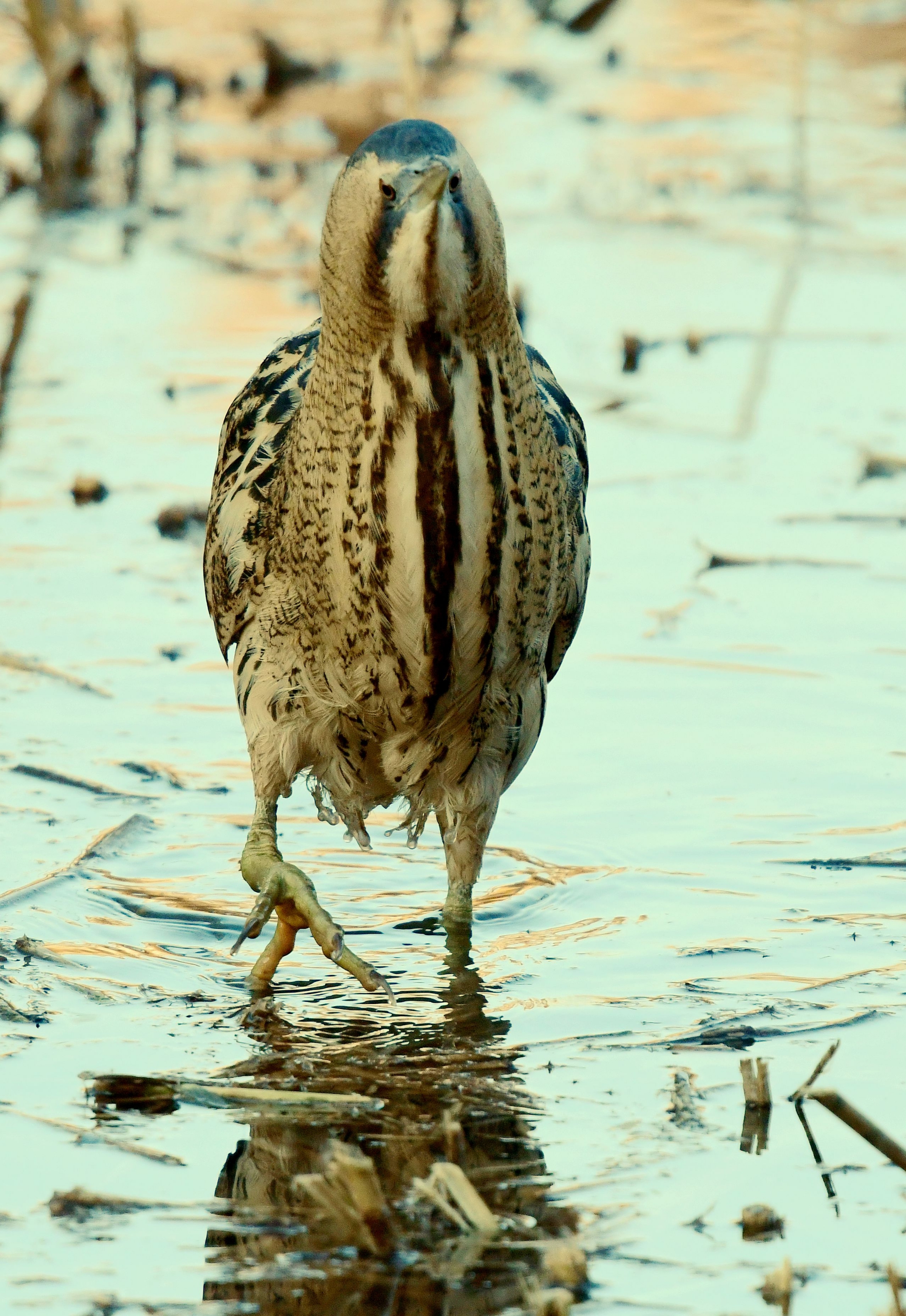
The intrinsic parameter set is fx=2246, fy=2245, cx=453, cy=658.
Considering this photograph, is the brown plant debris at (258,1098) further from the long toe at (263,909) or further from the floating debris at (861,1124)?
the floating debris at (861,1124)

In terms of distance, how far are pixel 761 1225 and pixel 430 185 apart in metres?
1.52

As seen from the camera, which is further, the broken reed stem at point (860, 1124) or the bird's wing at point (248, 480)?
the bird's wing at point (248, 480)

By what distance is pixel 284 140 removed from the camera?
12305mm

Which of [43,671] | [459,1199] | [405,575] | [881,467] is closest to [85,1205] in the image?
[459,1199]

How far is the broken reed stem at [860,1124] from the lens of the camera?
2590 mm

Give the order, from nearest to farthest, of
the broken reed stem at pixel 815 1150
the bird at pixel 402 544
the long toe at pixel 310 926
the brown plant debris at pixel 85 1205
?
1. the brown plant debris at pixel 85 1205
2. the broken reed stem at pixel 815 1150
3. the bird at pixel 402 544
4. the long toe at pixel 310 926

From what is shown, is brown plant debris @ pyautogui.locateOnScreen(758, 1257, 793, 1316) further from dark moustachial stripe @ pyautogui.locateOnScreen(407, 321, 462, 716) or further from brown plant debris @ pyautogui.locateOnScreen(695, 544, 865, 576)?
brown plant debris @ pyautogui.locateOnScreen(695, 544, 865, 576)

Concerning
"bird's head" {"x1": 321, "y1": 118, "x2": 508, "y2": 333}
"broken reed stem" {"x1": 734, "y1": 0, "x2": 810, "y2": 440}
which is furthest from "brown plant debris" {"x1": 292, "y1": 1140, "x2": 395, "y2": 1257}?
"broken reed stem" {"x1": 734, "y1": 0, "x2": 810, "y2": 440}

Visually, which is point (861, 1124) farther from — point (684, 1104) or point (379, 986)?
point (379, 986)

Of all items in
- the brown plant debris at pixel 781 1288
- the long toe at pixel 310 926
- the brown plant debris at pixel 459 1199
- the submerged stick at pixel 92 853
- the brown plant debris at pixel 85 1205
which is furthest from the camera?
the submerged stick at pixel 92 853

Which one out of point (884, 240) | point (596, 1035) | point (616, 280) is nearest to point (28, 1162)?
point (596, 1035)

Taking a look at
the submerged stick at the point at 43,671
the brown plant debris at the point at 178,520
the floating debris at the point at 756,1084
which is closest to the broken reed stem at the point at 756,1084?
the floating debris at the point at 756,1084

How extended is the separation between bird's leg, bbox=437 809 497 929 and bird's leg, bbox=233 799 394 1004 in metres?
0.34

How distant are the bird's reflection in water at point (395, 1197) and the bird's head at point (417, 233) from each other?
1143 mm
